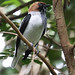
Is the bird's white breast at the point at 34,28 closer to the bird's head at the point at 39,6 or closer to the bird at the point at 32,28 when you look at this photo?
the bird at the point at 32,28

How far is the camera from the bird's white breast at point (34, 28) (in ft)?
5.87

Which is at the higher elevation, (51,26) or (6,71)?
(51,26)

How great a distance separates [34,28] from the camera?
1.81m

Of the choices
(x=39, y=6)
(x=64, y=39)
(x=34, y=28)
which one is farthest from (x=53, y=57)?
(x=64, y=39)

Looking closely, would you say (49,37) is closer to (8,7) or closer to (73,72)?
Answer: (8,7)

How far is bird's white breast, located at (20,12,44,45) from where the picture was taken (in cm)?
179

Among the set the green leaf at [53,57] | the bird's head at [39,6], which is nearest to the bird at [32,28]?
the bird's head at [39,6]

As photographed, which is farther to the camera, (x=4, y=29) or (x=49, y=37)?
(x=49, y=37)

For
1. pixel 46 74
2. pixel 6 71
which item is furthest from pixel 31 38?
pixel 6 71

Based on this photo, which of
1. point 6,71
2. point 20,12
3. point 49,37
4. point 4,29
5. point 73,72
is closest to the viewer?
point 73,72

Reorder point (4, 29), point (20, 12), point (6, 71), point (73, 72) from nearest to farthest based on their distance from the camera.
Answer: point (73, 72) → point (4, 29) → point (20, 12) → point (6, 71)

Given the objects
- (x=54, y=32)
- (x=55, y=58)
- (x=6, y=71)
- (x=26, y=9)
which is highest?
(x=26, y=9)

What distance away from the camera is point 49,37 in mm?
1847

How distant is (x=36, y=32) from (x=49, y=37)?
128 mm
